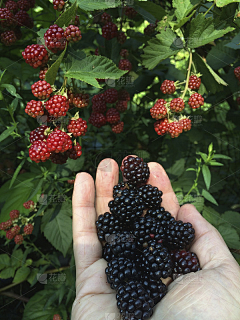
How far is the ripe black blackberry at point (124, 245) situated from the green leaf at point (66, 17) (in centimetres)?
129

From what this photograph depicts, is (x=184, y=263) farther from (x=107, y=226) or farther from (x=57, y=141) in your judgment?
(x=57, y=141)

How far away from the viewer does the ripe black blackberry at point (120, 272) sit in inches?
57.9

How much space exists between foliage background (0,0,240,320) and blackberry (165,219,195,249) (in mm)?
326

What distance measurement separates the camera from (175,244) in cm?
169

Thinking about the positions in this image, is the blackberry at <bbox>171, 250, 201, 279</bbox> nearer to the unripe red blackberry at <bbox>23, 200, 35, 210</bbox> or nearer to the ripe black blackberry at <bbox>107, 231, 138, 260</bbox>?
the ripe black blackberry at <bbox>107, 231, 138, 260</bbox>

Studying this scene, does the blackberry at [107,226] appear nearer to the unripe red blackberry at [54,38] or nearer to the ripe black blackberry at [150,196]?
the ripe black blackberry at [150,196]

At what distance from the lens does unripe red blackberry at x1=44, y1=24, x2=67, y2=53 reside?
1285 mm

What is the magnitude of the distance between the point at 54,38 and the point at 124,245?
4.12 ft

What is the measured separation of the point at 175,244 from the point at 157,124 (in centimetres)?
79

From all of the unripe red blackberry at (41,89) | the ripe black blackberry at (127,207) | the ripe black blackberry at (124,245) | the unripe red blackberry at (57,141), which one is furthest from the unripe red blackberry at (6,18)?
the ripe black blackberry at (124,245)

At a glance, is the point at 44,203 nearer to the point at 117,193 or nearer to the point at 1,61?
the point at 117,193

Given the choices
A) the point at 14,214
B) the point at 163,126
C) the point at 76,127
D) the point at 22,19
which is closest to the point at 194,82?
the point at 163,126

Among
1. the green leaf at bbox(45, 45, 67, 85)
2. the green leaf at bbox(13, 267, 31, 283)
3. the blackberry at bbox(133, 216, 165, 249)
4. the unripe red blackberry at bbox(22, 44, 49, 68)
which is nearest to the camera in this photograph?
the green leaf at bbox(45, 45, 67, 85)

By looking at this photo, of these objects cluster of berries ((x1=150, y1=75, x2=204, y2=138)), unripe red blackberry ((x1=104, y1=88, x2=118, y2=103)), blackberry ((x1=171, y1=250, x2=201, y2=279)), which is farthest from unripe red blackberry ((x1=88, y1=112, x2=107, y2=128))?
blackberry ((x1=171, y1=250, x2=201, y2=279))
